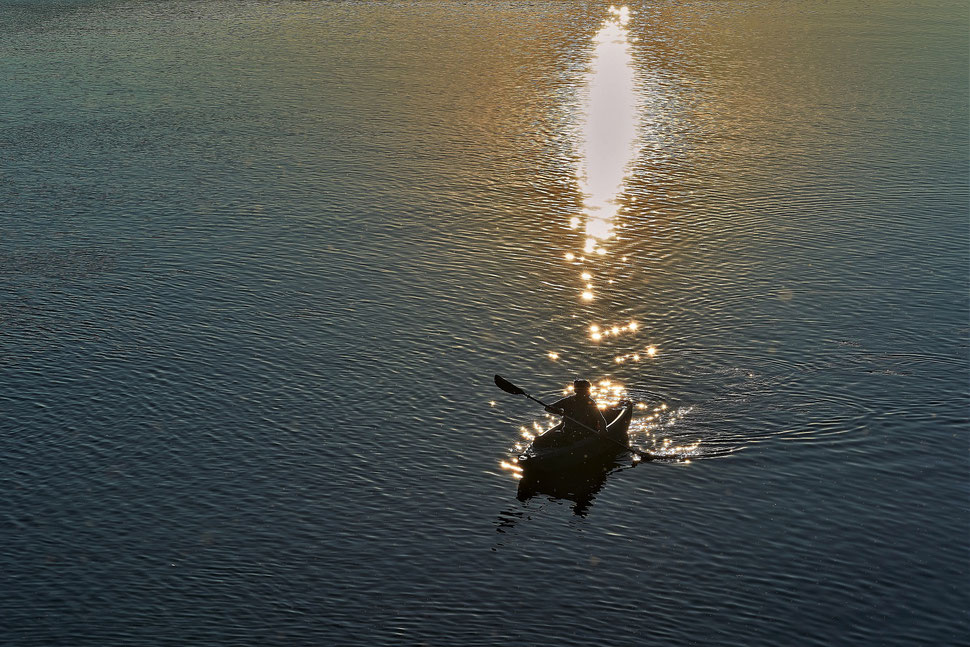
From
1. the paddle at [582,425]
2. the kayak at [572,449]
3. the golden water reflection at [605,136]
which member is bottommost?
the kayak at [572,449]

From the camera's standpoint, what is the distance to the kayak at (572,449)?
3122cm

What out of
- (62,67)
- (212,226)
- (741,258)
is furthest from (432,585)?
(62,67)

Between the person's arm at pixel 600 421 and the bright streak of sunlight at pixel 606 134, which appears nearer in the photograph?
the person's arm at pixel 600 421

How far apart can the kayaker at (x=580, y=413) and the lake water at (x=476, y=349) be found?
1.51m

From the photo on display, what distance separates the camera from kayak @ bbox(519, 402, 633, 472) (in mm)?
31219

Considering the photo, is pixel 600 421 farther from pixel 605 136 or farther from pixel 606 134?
pixel 606 134

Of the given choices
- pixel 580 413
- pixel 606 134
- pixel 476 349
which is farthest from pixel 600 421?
pixel 606 134

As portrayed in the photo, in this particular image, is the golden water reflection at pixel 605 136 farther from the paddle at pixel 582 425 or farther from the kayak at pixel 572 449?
the kayak at pixel 572 449

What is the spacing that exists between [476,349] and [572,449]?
893 cm

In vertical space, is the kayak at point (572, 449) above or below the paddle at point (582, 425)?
below

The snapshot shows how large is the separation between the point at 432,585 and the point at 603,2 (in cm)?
8818

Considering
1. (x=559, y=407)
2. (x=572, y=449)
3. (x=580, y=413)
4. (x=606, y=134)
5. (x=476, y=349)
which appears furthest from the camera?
(x=606, y=134)

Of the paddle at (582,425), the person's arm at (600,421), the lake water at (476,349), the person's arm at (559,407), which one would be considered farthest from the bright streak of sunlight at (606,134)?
the person's arm at (600,421)

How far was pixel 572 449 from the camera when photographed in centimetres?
3155
